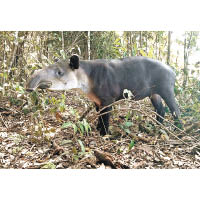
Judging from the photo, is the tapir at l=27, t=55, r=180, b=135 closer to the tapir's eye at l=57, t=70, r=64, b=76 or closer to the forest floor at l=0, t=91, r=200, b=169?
the tapir's eye at l=57, t=70, r=64, b=76

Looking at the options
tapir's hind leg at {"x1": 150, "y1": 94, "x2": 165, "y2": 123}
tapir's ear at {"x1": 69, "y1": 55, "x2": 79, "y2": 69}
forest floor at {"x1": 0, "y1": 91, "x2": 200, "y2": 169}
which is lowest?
forest floor at {"x1": 0, "y1": 91, "x2": 200, "y2": 169}

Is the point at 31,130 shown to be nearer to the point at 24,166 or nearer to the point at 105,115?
the point at 24,166

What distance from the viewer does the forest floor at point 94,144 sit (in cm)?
295

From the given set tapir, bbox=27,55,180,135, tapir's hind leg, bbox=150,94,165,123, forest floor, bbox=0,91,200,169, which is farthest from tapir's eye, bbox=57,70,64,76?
tapir's hind leg, bbox=150,94,165,123

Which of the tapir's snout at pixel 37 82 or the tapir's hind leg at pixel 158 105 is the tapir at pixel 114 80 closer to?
the tapir's hind leg at pixel 158 105

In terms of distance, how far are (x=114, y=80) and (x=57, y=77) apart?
766mm

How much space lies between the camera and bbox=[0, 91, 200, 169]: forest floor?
2953 millimetres

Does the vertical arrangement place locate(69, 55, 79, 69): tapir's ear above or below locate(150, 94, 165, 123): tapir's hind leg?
above

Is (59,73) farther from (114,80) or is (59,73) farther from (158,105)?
(158,105)

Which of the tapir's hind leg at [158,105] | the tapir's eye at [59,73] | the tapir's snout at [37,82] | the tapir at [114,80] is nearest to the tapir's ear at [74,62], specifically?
the tapir at [114,80]

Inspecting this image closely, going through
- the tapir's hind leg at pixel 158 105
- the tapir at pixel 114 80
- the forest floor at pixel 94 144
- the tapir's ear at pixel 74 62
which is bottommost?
the forest floor at pixel 94 144

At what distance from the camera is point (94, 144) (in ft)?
10.2

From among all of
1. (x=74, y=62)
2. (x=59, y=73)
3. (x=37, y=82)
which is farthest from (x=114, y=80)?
(x=37, y=82)
